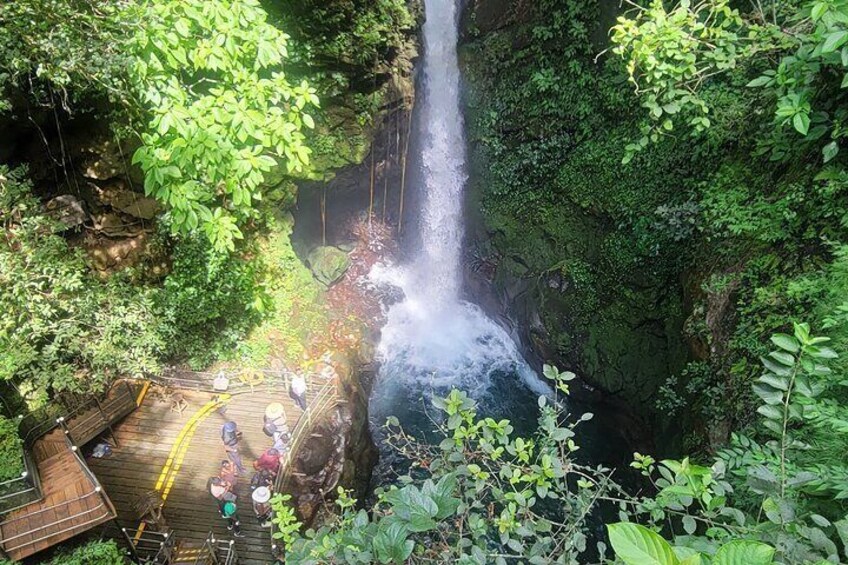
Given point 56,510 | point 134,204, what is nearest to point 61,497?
point 56,510

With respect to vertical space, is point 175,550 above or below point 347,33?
below

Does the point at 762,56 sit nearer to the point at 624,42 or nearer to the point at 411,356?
the point at 624,42

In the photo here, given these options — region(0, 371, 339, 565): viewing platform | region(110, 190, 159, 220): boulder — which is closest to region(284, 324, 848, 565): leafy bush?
region(0, 371, 339, 565): viewing platform

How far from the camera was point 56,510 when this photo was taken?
6.93 meters

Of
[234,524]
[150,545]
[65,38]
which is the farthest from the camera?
[234,524]

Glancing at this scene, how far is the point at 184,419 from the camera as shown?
926cm

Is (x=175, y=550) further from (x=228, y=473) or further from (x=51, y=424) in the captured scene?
(x=51, y=424)

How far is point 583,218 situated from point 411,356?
6349 mm

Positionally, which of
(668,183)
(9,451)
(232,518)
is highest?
(668,183)

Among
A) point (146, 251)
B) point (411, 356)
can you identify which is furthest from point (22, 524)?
point (411, 356)

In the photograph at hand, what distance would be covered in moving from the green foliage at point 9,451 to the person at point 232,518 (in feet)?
9.69

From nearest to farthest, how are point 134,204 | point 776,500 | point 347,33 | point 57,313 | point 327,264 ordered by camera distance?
point 776,500 < point 57,313 < point 134,204 < point 347,33 < point 327,264

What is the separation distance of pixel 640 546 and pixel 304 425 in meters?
8.13

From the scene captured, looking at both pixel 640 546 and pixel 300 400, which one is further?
pixel 300 400
